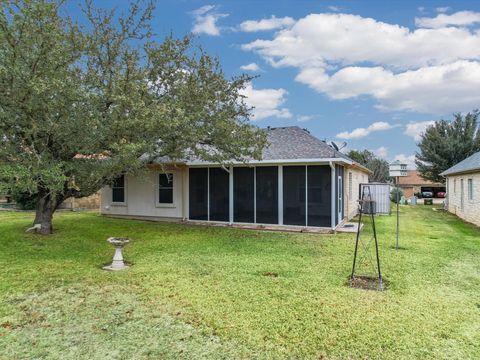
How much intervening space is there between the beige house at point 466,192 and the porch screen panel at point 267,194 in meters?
8.35

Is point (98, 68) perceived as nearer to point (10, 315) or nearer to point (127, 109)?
point (127, 109)

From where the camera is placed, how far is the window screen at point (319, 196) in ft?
36.8

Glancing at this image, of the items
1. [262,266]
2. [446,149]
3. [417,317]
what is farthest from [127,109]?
[446,149]

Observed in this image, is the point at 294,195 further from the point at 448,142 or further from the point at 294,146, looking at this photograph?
the point at 448,142

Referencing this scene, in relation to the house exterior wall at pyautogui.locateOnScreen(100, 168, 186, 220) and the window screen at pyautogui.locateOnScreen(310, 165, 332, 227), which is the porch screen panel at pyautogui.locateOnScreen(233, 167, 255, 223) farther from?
the house exterior wall at pyautogui.locateOnScreen(100, 168, 186, 220)

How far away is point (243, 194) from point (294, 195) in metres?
1.92

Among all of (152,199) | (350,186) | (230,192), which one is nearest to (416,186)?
(350,186)

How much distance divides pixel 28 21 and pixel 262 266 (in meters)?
7.00

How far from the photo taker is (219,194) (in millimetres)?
12820

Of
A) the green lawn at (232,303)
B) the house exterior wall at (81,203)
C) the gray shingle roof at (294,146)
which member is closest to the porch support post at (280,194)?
the gray shingle roof at (294,146)

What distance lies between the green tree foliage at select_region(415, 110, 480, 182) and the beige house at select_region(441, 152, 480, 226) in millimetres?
8421

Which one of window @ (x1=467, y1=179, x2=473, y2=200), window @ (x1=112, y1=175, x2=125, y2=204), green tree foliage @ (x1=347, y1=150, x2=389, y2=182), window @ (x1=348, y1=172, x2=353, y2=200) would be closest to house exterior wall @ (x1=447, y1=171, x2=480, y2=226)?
window @ (x1=467, y1=179, x2=473, y2=200)

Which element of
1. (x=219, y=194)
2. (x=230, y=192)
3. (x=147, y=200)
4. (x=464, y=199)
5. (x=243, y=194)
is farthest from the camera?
(x=464, y=199)

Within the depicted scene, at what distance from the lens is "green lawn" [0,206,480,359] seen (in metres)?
3.77
